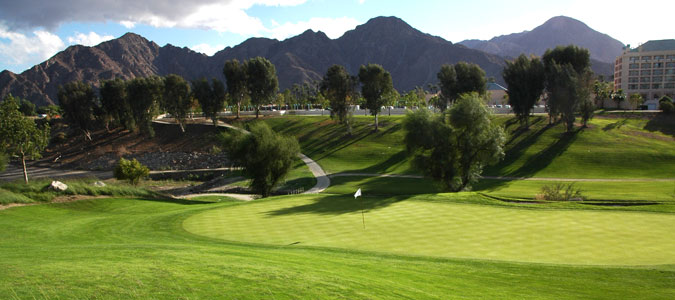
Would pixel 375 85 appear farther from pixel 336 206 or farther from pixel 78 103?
pixel 78 103

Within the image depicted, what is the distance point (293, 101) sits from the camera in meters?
144

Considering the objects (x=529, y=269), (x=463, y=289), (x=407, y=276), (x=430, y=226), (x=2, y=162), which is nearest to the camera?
(x=463, y=289)

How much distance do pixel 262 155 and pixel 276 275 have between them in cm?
2897

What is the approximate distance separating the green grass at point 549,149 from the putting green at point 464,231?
71.1ft

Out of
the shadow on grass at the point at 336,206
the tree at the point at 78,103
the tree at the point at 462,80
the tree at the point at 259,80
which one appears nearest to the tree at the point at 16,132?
the shadow on grass at the point at 336,206

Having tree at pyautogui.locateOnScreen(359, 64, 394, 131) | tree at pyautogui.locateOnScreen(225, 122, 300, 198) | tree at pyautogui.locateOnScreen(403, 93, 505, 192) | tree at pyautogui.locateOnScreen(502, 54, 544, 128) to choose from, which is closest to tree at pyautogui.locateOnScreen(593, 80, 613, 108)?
tree at pyautogui.locateOnScreen(502, 54, 544, 128)

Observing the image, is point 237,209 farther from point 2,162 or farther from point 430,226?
point 2,162

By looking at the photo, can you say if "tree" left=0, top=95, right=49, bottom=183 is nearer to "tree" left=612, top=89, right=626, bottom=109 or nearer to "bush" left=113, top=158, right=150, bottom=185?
"bush" left=113, top=158, right=150, bottom=185

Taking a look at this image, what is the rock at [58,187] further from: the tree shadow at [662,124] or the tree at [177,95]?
the tree shadow at [662,124]

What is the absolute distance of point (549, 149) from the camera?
57.6 metres

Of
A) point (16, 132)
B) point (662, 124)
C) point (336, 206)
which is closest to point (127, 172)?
point (16, 132)

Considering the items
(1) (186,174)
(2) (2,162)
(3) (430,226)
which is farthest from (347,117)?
(3) (430,226)

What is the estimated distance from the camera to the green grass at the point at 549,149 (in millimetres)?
49906

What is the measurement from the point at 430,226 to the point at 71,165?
8397cm
